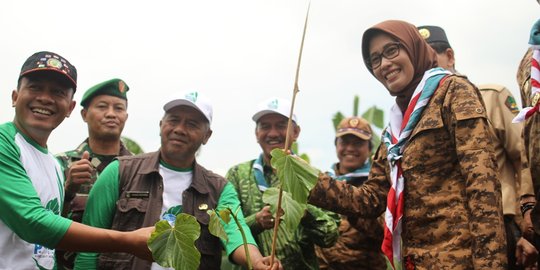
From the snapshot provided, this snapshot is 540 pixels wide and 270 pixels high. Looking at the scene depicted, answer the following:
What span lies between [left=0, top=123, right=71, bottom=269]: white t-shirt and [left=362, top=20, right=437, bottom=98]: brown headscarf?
210cm

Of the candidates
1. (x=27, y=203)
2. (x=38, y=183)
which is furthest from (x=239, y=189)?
(x=27, y=203)

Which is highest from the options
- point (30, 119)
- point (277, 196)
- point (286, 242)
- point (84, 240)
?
point (30, 119)

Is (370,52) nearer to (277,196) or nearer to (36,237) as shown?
(277,196)

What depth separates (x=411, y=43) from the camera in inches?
136

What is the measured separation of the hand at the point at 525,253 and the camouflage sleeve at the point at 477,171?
78 cm

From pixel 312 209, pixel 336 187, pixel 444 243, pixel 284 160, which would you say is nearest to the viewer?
pixel 284 160

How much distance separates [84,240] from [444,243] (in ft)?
5.96

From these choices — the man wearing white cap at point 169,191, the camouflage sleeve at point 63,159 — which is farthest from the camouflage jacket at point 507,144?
the camouflage sleeve at point 63,159

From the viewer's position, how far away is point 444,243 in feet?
9.70

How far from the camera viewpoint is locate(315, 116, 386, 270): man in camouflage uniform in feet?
14.8

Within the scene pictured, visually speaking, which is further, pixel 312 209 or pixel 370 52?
pixel 312 209

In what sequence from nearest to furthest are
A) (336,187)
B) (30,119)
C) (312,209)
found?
(30,119)
(336,187)
(312,209)

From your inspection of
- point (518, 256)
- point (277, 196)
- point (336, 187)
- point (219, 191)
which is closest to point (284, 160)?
point (277, 196)

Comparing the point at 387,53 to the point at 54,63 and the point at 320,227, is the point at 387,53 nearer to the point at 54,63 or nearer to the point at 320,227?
the point at 320,227
